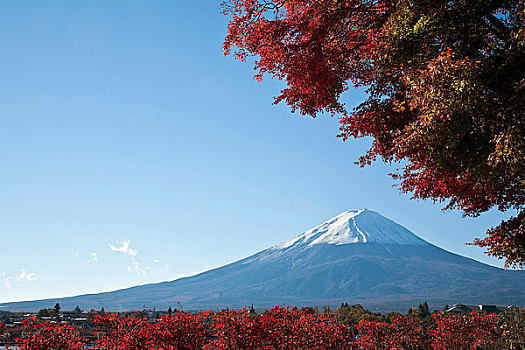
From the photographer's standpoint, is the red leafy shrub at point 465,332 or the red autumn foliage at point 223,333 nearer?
the red autumn foliage at point 223,333

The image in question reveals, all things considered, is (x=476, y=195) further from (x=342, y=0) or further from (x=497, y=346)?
(x=497, y=346)

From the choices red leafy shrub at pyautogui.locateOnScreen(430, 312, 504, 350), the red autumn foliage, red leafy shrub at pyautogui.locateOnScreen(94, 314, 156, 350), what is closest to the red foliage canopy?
the red autumn foliage

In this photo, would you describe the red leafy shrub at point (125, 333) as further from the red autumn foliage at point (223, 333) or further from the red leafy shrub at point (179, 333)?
the red leafy shrub at point (179, 333)

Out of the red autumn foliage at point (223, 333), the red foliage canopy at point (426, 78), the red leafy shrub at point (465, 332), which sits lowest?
the red leafy shrub at point (465, 332)

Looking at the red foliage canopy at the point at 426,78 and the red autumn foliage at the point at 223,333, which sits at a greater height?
the red foliage canopy at the point at 426,78

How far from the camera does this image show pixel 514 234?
6434 mm

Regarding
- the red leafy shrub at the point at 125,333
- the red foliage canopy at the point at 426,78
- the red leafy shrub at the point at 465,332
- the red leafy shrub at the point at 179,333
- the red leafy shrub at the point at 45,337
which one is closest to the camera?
the red foliage canopy at the point at 426,78

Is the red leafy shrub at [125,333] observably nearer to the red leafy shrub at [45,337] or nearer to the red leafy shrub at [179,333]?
the red leafy shrub at [179,333]

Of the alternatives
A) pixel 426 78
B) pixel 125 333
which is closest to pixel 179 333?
pixel 125 333

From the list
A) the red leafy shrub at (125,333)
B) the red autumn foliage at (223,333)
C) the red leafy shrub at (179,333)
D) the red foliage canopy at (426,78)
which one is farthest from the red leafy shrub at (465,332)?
the red leafy shrub at (125,333)

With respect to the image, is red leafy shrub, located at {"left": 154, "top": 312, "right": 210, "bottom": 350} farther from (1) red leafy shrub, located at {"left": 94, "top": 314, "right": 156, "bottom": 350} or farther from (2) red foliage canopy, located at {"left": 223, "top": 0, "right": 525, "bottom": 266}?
(2) red foliage canopy, located at {"left": 223, "top": 0, "right": 525, "bottom": 266}

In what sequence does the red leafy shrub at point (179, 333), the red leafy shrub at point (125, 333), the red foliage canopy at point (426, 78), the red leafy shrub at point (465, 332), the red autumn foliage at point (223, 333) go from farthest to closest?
the red leafy shrub at point (465, 332)
the red leafy shrub at point (125, 333)
the red leafy shrub at point (179, 333)
the red autumn foliage at point (223, 333)
the red foliage canopy at point (426, 78)

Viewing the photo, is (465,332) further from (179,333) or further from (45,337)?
(45,337)

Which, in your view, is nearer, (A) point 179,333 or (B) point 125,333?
(A) point 179,333
